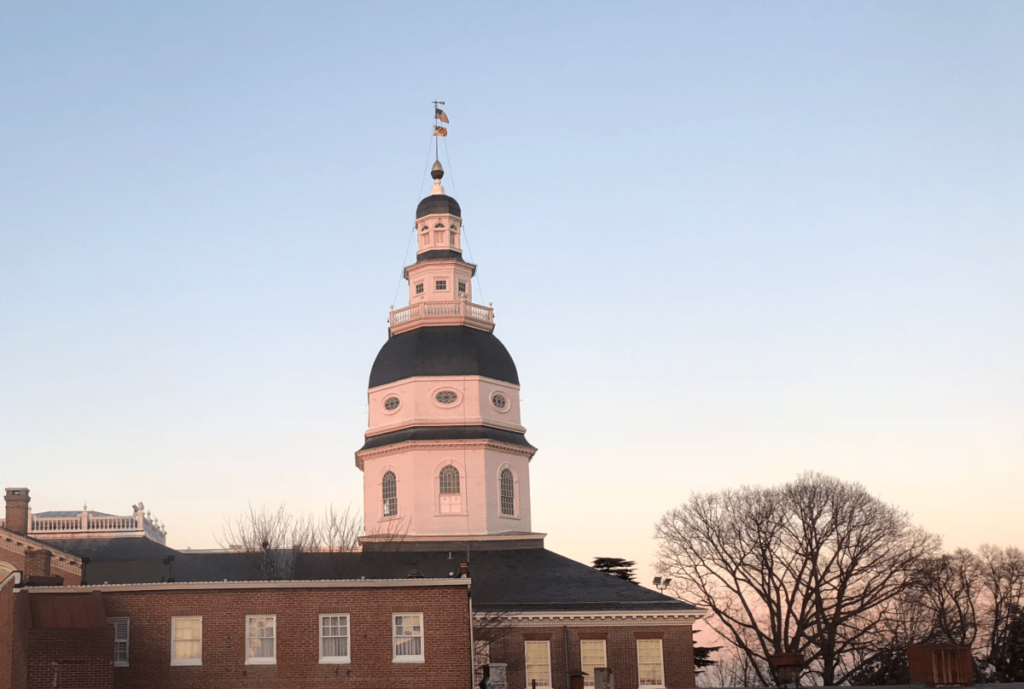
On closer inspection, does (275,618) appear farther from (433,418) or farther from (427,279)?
(427,279)

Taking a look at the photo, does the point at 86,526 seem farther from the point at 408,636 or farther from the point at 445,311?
the point at 408,636

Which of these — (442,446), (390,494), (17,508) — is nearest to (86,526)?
(17,508)

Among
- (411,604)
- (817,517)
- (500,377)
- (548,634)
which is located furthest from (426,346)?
(411,604)

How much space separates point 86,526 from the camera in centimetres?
5738

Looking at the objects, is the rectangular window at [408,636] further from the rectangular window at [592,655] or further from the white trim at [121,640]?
the rectangular window at [592,655]

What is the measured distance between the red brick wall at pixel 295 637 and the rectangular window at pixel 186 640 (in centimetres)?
14

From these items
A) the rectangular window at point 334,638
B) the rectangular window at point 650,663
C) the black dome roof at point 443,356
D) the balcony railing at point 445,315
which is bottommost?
the rectangular window at point 650,663

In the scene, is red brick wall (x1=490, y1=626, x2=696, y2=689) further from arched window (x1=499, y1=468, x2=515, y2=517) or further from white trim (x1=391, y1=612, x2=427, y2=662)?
white trim (x1=391, y1=612, x2=427, y2=662)

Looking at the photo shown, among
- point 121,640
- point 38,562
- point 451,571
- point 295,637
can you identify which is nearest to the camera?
point 121,640

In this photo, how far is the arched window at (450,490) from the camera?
58.0 metres

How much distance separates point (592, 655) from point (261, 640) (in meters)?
19.1

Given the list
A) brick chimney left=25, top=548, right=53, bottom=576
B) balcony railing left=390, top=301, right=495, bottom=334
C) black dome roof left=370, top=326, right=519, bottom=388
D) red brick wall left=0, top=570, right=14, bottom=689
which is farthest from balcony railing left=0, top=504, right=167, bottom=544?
red brick wall left=0, top=570, right=14, bottom=689

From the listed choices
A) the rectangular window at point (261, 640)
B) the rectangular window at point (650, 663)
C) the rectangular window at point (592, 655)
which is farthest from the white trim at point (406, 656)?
the rectangular window at point (650, 663)

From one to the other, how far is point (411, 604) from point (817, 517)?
3401 centimetres
